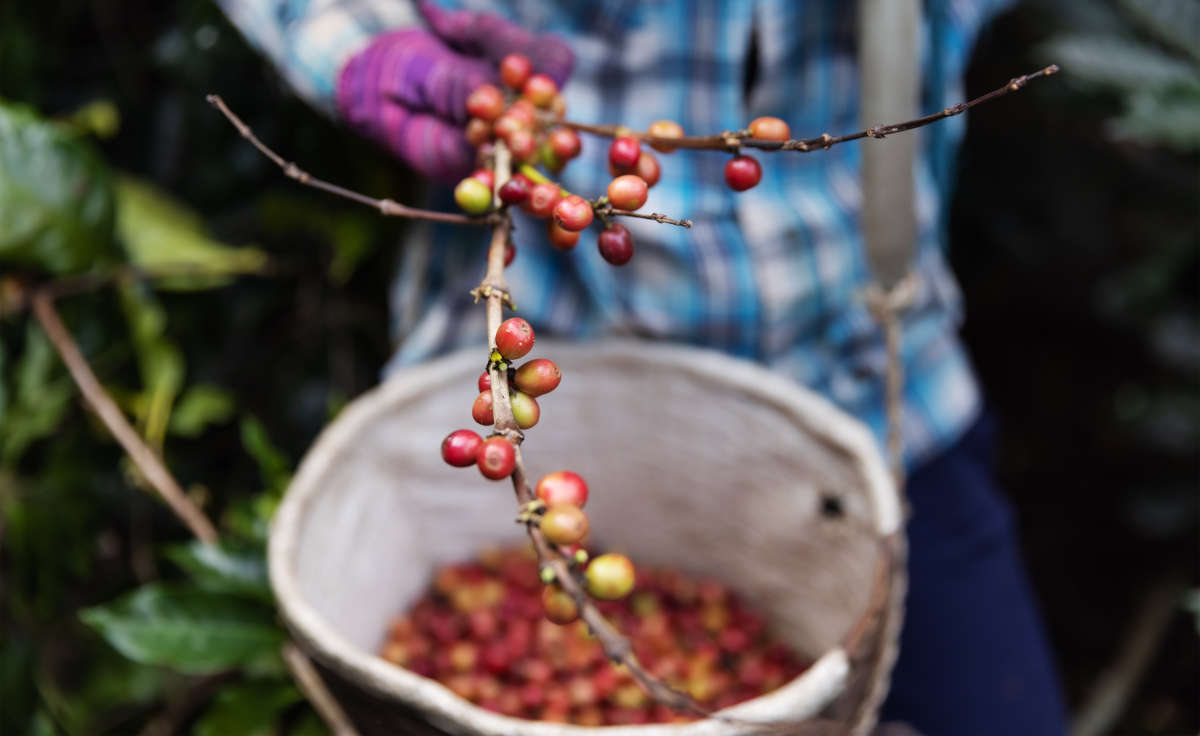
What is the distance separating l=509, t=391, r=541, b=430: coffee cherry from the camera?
40 cm

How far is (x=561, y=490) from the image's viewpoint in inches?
15.0

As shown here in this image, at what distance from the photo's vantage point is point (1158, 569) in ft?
4.84

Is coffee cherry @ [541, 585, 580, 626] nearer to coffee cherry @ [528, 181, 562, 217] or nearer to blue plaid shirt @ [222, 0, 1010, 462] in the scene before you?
coffee cherry @ [528, 181, 562, 217]

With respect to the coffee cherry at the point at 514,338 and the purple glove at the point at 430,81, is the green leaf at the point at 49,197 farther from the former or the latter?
the coffee cherry at the point at 514,338

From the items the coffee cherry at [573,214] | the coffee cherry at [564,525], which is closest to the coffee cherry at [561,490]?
the coffee cherry at [564,525]

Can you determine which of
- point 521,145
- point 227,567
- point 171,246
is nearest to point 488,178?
point 521,145

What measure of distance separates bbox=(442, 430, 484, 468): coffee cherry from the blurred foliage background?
48 cm

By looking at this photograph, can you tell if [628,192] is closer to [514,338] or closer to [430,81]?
[514,338]

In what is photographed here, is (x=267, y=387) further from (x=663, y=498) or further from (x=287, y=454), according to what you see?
(x=663, y=498)

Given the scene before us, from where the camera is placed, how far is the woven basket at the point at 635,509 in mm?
590

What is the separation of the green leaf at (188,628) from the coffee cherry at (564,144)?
488mm

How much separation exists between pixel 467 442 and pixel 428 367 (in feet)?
1.48

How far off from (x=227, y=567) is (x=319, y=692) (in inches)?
7.6

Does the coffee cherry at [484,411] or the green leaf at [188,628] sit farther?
the green leaf at [188,628]
